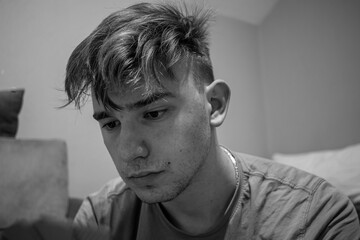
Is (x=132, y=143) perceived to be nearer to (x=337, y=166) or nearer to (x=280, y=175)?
(x=280, y=175)

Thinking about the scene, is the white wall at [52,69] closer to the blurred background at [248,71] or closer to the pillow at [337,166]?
the blurred background at [248,71]

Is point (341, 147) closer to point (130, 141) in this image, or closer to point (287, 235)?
point (287, 235)

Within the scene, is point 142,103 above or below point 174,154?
above

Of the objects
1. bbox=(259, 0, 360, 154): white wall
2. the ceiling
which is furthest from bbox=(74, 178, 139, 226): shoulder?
bbox=(259, 0, 360, 154): white wall

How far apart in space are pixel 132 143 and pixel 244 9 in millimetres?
550

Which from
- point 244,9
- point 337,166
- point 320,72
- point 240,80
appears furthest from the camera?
point 320,72

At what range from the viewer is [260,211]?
0.79 metres

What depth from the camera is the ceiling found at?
80cm

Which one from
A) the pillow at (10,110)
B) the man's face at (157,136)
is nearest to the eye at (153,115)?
the man's face at (157,136)

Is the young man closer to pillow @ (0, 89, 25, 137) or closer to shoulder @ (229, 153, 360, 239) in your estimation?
shoulder @ (229, 153, 360, 239)

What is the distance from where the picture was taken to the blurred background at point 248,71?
0.57 m

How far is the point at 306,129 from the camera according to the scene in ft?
5.60

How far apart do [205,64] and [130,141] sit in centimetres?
30

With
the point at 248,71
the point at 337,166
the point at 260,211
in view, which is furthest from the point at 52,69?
the point at 337,166
